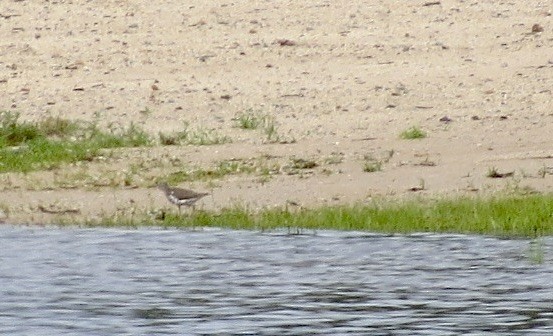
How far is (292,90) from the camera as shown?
49.3 ft

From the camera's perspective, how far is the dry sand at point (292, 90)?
12.0m

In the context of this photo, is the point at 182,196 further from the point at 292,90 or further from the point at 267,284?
the point at 292,90

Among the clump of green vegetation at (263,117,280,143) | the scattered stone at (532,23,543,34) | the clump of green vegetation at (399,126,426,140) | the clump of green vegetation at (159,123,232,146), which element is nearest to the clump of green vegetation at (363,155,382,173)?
the clump of green vegetation at (399,126,426,140)

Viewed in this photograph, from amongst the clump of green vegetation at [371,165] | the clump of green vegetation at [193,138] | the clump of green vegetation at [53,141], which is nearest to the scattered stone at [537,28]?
the clump of green vegetation at [193,138]

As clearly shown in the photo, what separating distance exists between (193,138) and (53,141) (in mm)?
1051

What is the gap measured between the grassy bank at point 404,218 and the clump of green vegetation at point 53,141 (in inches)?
75.6

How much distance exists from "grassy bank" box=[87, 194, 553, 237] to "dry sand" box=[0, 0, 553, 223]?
0.52 meters

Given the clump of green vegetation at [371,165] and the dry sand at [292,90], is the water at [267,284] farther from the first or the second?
the clump of green vegetation at [371,165]

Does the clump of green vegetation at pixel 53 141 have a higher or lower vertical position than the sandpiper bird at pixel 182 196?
higher

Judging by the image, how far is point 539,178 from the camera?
39.1ft

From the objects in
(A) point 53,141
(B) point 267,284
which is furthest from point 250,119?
(B) point 267,284

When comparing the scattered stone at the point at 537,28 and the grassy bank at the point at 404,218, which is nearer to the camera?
the grassy bank at the point at 404,218

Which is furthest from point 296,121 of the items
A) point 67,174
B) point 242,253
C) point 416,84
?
point 242,253

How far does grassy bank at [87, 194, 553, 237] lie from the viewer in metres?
10.4
